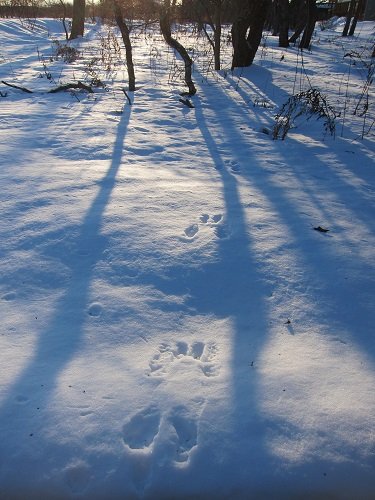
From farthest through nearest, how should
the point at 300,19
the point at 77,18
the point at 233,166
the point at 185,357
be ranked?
the point at 300,19 → the point at 77,18 → the point at 233,166 → the point at 185,357

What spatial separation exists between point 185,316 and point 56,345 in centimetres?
69

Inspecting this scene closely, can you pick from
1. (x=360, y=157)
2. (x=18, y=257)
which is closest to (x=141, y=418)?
(x=18, y=257)

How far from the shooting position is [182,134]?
433 cm

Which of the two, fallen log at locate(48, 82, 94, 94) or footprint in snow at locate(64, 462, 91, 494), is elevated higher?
fallen log at locate(48, 82, 94, 94)

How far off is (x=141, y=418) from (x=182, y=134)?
363 centimetres

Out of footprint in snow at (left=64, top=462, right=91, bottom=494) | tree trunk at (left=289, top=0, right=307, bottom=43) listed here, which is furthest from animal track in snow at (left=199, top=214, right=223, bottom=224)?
tree trunk at (left=289, top=0, right=307, bottom=43)

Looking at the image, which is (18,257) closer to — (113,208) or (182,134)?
(113,208)

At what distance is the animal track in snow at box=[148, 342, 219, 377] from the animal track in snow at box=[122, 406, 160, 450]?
192 millimetres

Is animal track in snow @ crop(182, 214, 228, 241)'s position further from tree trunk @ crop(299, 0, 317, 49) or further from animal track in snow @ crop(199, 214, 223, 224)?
tree trunk @ crop(299, 0, 317, 49)

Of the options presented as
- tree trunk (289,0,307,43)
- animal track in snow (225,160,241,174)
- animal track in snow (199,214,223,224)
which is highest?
tree trunk (289,0,307,43)

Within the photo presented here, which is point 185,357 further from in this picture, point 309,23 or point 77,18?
point 77,18

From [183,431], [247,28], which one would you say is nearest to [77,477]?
[183,431]

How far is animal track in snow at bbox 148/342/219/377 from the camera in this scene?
5.33 feet

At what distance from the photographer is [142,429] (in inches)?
54.8
